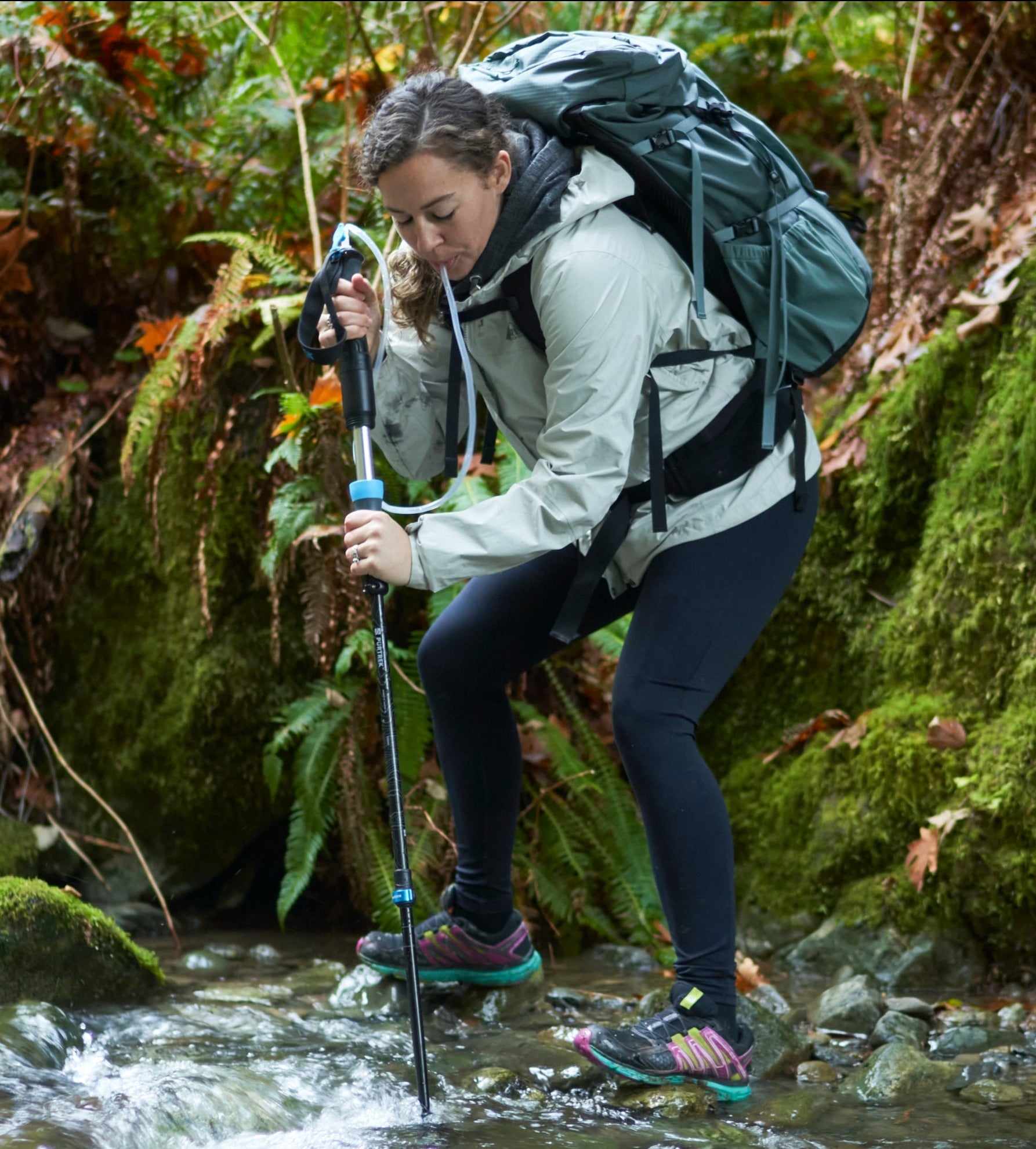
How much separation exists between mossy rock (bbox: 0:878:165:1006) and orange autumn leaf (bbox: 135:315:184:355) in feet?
8.01

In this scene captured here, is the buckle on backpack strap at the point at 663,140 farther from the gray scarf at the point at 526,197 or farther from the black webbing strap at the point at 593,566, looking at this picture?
the black webbing strap at the point at 593,566

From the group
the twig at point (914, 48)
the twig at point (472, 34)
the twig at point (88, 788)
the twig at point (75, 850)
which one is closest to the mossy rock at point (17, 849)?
the twig at point (75, 850)

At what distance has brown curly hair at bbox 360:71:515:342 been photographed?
102 inches

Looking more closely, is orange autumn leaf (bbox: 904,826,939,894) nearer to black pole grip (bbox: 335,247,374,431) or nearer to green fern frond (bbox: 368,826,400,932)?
green fern frond (bbox: 368,826,400,932)

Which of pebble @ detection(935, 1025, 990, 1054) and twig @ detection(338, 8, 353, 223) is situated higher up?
twig @ detection(338, 8, 353, 223)

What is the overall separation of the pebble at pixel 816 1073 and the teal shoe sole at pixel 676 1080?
323 mm

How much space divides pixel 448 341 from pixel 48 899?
6.87 ft

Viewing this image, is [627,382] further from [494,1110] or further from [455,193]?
[494,1110]

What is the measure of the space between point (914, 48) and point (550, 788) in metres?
3.94

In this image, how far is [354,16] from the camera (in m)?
5.25

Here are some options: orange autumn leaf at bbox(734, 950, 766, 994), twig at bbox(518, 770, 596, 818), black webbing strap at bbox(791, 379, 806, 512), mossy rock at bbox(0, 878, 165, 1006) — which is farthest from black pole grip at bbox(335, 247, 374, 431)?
orange autumn leaf at bbox(734, 950, 766, 994)

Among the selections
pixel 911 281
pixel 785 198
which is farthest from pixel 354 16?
pixel 785 198

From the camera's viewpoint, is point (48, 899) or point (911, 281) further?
point (911, 281)

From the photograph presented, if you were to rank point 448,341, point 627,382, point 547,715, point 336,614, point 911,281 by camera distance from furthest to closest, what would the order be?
1. point 911,281
2. point 547,715
3. point 336,614
4. point 448,341
5. point 627,382
